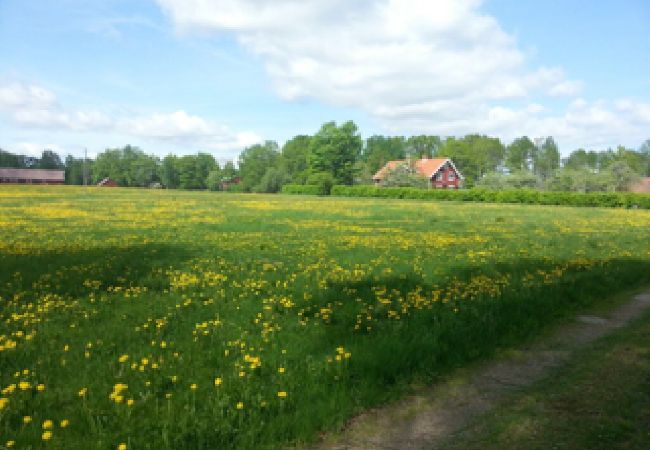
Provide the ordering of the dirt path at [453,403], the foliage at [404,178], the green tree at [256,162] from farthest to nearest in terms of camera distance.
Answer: the green tree at [256,162]
the foliage at [404,178]
the dirt path at [453,403]

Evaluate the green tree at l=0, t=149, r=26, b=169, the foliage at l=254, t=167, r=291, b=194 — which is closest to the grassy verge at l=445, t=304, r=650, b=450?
the foliage at l=254, t=167, r=291, b=194

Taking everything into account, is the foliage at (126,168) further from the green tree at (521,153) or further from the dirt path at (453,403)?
the dirt path at (453,403)

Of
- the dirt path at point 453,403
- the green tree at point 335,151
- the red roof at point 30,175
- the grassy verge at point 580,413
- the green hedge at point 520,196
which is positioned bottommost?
the dirt path at point 453,403

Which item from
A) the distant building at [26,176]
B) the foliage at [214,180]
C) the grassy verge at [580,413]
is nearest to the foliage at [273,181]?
the foliage at [214,180]

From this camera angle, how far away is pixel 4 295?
6.76 metres

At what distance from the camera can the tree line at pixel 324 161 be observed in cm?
9375

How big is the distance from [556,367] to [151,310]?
5252mm

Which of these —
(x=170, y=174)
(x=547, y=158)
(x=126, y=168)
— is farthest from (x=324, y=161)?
(x=126, y=168)

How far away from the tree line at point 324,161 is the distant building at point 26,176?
10.9 m

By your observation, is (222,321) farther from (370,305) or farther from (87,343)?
(370,305)

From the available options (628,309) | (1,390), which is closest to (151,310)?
(1,390)

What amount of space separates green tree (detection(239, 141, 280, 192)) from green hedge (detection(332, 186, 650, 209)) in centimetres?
4306

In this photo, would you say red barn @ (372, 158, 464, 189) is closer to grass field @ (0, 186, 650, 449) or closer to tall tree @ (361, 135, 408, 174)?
tall tree @ (361, 135, 408, 174)

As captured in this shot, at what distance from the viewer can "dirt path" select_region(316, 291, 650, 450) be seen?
3373 mm
